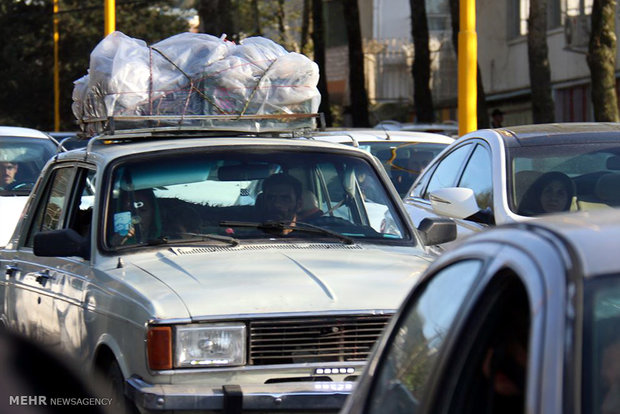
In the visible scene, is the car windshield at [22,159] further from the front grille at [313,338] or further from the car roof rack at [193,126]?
the front grille at [313,338]

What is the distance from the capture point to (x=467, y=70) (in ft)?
46.9

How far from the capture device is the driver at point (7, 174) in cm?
1417

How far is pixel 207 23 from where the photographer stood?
2725 cm

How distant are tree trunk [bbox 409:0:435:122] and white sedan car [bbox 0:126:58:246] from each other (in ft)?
60.1

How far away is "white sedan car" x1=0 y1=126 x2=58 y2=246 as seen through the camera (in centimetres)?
1409

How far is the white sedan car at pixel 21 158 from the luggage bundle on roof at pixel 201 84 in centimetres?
665

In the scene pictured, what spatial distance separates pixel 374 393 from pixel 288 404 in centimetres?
198

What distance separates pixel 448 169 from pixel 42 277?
3535 mm

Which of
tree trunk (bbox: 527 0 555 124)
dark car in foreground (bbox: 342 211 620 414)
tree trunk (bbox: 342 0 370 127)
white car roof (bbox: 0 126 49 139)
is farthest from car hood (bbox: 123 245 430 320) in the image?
tree trunk (bbox: 342 0 370 127)

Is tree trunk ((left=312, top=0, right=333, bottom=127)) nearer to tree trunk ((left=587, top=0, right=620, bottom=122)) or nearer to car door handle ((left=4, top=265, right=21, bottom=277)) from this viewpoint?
tree trunk ((left=587, top=0, right=620, bottom=122))

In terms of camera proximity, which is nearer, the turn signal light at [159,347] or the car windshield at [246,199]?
the turn signal light at [159,347]

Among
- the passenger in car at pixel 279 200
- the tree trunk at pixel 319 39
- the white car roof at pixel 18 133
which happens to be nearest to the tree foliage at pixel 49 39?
the tree trunk at pixel 319 39

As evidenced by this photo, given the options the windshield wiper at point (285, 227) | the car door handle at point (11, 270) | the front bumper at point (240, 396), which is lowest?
the front bumper at point (240, 396)

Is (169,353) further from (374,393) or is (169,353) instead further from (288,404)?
(374,393)
